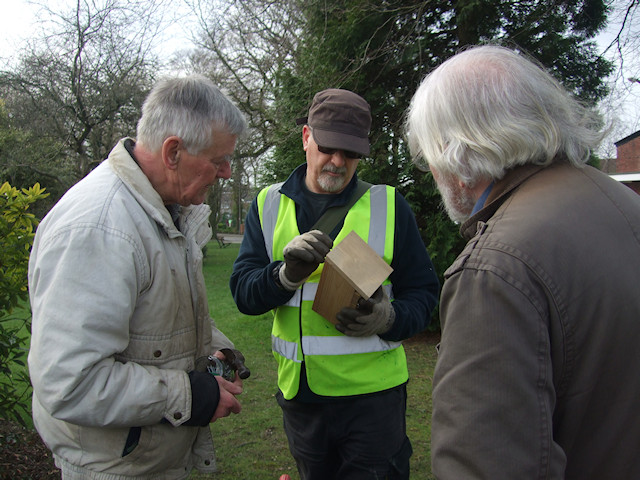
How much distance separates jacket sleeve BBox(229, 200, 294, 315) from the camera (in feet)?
7.52

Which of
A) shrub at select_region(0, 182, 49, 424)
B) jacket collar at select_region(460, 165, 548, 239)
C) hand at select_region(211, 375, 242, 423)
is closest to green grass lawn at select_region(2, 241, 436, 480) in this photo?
shrub at select_region(0, 182, 49, 424)

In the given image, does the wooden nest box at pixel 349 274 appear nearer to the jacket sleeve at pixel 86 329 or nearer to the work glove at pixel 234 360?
the work glove at pixel 234 360

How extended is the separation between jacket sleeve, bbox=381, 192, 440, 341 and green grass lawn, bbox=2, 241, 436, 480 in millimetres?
1852

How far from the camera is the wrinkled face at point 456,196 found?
149cm

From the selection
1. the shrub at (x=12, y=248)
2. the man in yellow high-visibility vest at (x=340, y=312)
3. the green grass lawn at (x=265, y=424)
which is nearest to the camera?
the man in yellow high-visibility vest at (x=340, y=312)

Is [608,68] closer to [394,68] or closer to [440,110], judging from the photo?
[394,68]

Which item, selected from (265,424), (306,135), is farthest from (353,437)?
(265,424)

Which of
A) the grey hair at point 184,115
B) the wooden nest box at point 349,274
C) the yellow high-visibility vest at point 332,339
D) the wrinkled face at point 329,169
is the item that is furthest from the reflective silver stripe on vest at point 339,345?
the grey hair at point 184,115

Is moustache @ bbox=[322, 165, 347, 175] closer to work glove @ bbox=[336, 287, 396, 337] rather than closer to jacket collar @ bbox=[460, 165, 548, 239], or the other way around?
work glove @ bbox=[336, 287, 396, 337]

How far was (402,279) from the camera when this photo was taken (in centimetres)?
249

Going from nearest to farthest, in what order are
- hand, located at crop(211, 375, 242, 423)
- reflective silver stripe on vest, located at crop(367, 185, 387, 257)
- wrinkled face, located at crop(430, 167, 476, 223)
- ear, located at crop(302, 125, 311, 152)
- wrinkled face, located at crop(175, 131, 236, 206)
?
wrinkled face, located at crop(430, 167, 476, 223) < hand, located at crop(211, 375, 242, 423) < wrinkled face, located at crop(175, 131, 236, 206) < reflective silver stripe on vest, located at crop(367, 185, 387, 257) < ear, located at crop(302, 125, 311, 152)

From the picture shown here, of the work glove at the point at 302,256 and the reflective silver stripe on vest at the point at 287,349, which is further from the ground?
the work glove at the point at 302,256

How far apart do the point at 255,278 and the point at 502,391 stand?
1451 mm

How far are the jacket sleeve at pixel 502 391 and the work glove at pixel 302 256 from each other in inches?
38.3
